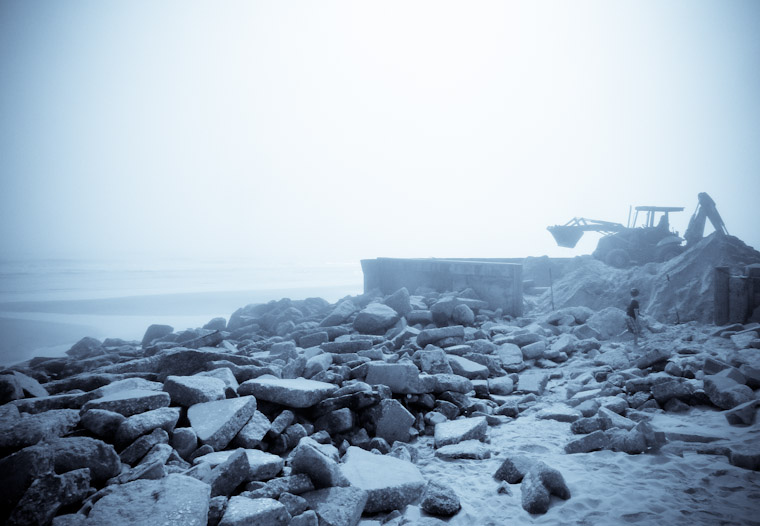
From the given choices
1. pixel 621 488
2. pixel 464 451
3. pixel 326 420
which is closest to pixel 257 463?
pixel 326 420

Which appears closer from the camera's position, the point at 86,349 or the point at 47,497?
the point at 47,497

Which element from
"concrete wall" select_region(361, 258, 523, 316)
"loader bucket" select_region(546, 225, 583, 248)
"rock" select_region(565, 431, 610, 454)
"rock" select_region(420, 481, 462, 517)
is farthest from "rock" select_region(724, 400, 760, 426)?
"loader bucket" select_region(546, 225, 583, 248)

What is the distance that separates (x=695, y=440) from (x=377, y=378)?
2974 millimetres

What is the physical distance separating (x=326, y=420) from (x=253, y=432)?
0.82 meters

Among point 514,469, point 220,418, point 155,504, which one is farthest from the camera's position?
point 220,418

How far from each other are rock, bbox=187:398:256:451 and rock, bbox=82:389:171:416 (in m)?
0.26

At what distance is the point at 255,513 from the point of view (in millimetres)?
2176

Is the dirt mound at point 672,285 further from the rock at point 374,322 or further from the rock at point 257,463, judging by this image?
the rock at point 257,463

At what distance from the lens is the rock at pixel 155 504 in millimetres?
2006

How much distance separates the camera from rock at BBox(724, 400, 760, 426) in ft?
11.3

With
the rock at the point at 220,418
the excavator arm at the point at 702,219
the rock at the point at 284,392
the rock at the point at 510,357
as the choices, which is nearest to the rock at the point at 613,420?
the rock at the point at 510,357

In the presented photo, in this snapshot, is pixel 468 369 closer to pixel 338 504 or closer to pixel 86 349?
pixel 338 504

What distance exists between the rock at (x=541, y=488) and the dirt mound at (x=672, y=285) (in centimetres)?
741

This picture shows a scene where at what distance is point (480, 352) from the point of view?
255 inches
